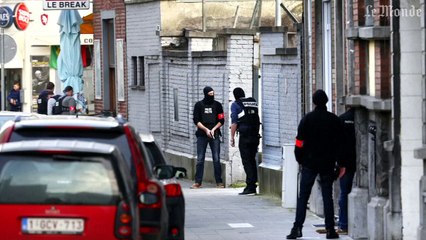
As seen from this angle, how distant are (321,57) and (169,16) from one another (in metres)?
10.5

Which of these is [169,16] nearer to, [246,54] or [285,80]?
[246,54]

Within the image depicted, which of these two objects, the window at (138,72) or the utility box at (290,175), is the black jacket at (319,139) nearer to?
the utility box at (290,175)

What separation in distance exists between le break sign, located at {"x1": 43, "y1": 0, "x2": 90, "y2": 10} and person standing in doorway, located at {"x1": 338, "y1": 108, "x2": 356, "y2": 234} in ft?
47.2

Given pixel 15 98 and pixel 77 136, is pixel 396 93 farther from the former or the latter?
pixel 15 98

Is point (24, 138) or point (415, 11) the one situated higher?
point (415, 11)

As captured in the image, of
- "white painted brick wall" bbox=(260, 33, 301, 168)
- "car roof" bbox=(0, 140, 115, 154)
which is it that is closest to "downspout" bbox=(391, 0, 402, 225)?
"car roof" bbox=(0, 140, 115, 154)

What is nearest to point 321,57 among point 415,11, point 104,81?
point 415,11

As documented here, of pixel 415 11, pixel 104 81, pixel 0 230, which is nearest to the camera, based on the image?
pixel 0 230

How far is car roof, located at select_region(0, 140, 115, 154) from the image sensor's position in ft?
37.4

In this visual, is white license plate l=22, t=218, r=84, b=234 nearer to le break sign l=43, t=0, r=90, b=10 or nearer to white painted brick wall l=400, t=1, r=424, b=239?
white painted brick wall l=400, t=1, r=424, b=239

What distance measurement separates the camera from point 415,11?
1569cm

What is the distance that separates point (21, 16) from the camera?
4991 cm

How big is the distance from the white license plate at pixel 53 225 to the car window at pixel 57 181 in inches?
5.8

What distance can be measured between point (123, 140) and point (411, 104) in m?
4.51
